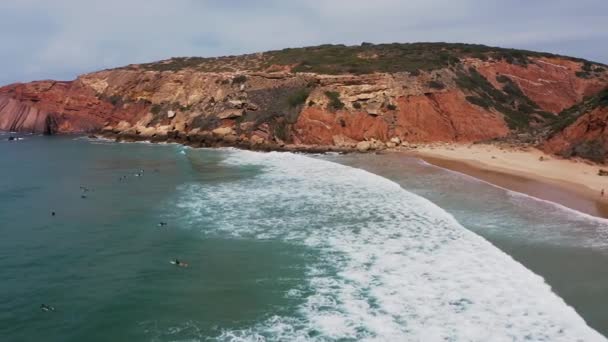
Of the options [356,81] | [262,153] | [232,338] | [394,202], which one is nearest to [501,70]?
[356,81]

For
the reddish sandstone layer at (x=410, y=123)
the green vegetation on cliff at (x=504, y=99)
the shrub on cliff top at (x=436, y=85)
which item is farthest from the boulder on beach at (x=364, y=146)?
the green vegetation on cliff at (x=504, y=99)

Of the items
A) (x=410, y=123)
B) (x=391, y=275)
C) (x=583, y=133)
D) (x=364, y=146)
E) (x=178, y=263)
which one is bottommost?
(x=178, y=263)

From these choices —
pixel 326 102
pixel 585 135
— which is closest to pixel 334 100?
pixel 326 102

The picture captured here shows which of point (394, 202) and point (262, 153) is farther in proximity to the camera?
point (262, 153)

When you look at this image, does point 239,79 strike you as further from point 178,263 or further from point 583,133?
point 178,263

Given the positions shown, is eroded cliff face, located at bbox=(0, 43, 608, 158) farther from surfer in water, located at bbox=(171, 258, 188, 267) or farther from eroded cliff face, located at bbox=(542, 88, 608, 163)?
surfer in water, located at bbox=(171, 258, 188, 267)

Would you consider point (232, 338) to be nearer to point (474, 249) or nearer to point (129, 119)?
point (474, 249)

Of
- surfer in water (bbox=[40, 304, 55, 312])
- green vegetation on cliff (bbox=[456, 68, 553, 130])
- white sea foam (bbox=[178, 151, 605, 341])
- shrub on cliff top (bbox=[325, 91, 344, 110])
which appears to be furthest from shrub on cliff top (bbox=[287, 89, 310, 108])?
surfer in water (bbox=[40, 304, 55, 312])

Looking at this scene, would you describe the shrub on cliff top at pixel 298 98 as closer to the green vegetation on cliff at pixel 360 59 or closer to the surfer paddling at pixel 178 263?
the green vegetation on cliff at pixel 360 59
